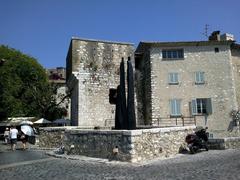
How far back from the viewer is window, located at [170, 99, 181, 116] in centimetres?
2794

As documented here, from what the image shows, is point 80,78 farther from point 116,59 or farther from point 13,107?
point 13,107

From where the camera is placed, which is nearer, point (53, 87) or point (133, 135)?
point (133, 135)

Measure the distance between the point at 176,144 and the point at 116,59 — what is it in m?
15.2

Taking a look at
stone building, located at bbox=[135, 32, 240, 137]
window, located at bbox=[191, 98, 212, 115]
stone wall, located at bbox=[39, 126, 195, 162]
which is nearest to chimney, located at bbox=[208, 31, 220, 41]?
stone building, located at bbox=[135, 32, 240, 137]

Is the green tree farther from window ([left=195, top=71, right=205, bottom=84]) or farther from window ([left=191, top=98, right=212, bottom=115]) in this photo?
window ([left=195, top=71, right=205, bottom=84])

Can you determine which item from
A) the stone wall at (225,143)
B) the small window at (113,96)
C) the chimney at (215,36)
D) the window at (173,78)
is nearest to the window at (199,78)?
the window at (173,78)

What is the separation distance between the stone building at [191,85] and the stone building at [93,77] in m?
3.29

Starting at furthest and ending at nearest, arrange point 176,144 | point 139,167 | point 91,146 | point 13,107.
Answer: point 13,107 < point 176,144 < point 91,146 < point 139,167

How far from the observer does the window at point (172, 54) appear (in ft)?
95.3

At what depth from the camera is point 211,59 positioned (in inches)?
1145

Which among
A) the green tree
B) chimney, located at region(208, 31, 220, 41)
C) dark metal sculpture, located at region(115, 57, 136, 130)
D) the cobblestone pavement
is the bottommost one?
the cobblestone pavement

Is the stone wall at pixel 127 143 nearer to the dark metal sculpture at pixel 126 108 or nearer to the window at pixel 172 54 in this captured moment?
the dark metal sculpture at pixel 126 108

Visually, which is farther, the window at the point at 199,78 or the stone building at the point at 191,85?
the window at the point at 199,78

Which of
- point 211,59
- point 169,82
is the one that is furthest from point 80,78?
point 211,59
